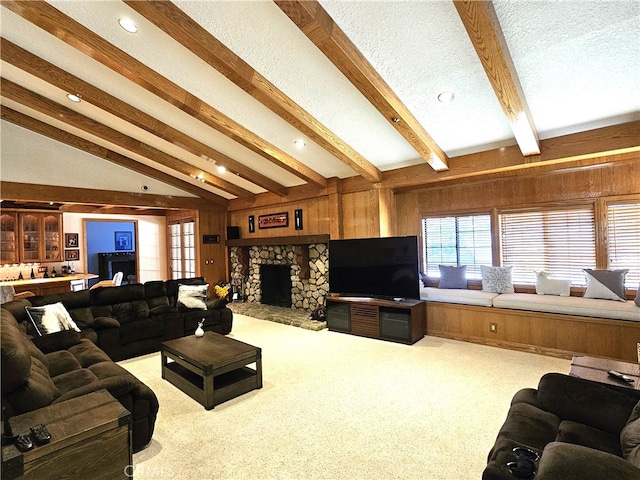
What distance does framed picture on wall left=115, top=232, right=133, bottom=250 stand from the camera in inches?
392

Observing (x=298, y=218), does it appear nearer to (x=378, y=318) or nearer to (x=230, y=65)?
(x=378, y=318)

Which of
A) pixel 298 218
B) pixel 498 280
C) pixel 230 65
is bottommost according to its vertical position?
pixel 498 280

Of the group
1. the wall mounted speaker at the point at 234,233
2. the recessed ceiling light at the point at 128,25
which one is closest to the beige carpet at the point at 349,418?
the recessed ceiling light at the point at 128,25

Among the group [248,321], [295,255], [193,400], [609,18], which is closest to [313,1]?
[609,18]

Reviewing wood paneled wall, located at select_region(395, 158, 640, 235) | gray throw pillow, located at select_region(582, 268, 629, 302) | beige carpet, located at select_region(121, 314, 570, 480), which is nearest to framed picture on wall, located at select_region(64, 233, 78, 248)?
beige carpet, located at select_region(121, 314, 570, 480)

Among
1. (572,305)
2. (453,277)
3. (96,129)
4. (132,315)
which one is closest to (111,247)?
(96,129)

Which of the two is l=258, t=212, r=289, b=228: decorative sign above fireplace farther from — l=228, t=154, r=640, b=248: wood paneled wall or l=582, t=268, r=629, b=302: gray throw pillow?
l=582, t=268, r=629, b=302: gray throw pillow

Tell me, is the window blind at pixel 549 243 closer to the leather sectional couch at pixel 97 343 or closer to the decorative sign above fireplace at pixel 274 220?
the decorative sign above fireplace at pixel 274 220

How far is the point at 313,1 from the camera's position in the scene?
2.30 meters

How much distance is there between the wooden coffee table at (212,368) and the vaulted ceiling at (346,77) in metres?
2.56

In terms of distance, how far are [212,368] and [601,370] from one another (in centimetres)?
311

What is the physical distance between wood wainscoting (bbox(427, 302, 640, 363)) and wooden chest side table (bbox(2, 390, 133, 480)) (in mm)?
4172

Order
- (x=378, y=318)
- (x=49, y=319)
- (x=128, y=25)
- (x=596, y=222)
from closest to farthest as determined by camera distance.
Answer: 1. (x=128, y=25)
2. (x=49, y=319)
3. (x=596, y=222)
4. (x=378, y=318)

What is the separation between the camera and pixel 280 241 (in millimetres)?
6641
